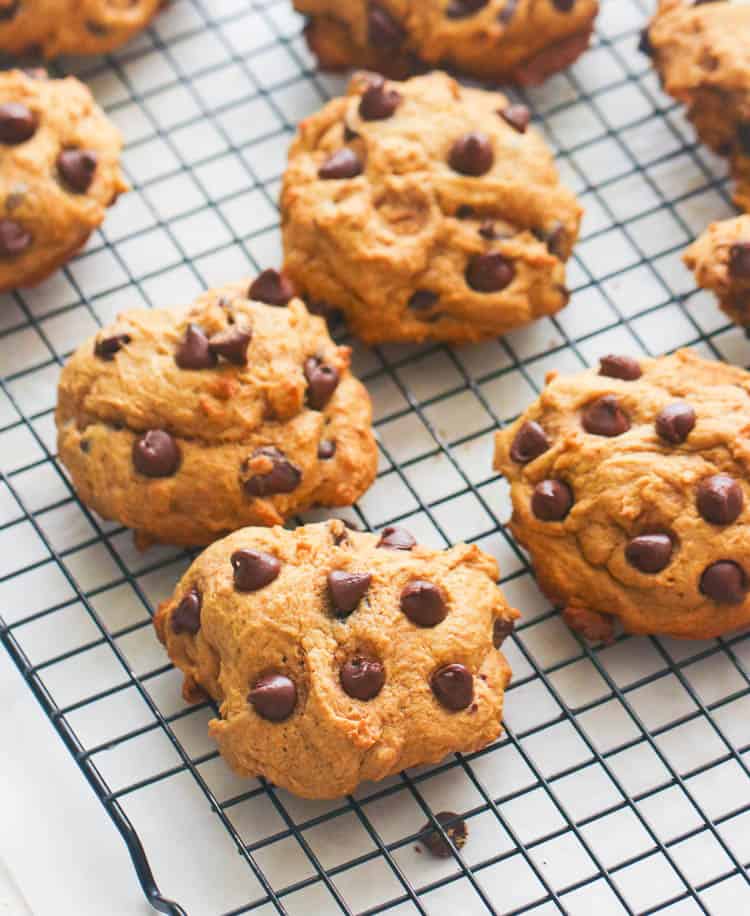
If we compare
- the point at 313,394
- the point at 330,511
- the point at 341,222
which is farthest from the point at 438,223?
the point at 330,511

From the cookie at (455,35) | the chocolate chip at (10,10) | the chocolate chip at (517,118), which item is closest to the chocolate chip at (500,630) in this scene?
the chocolate chip at (517,118)

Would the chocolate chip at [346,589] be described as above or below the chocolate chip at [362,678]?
above

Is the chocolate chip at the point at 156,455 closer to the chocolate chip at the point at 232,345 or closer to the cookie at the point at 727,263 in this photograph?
the chocolate chip at the point at 232,345

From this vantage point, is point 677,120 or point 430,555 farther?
point 677,120

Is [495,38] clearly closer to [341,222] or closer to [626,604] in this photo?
[341,222]

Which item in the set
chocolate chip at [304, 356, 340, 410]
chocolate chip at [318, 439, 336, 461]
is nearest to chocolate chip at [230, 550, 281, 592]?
chocolate chip at [318, 439, 336, 461]

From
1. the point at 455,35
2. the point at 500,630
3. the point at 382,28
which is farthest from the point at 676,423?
the point at 382,28

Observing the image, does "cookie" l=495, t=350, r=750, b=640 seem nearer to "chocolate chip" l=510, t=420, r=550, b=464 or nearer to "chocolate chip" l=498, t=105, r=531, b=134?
"chocolate chip" l=510, t=420, r=550, b=464
